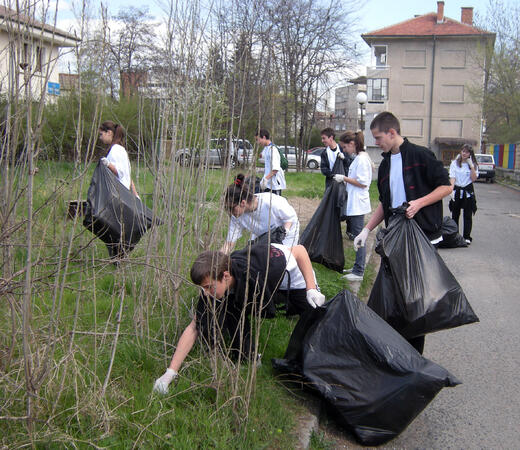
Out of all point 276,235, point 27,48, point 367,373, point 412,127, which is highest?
point 412,127

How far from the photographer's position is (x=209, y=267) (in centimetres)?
289

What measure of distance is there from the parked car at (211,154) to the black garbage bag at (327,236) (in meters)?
2.11

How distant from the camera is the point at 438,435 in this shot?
122 inches

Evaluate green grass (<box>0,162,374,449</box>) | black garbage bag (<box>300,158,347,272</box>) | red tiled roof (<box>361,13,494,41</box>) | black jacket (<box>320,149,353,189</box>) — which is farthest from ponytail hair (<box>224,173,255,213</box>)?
red tiled roof (<box>361,13,494,41</box>)

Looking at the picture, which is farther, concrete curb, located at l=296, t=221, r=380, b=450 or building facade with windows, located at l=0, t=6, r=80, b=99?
concrete curb, located at l=296, t=221, r=380, b=450

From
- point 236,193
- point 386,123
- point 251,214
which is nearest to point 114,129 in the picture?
point 236,193

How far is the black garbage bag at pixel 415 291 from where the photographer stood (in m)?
3.38

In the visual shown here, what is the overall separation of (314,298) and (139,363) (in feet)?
3.32

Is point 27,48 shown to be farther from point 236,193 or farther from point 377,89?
point 377,89

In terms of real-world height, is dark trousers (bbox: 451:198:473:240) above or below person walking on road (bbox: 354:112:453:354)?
below

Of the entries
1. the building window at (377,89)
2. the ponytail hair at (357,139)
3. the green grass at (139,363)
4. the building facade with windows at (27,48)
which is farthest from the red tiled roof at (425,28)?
the building facade with windows at (27,48)

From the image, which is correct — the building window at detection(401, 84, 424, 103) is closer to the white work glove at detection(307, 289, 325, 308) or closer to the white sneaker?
the white sneaker

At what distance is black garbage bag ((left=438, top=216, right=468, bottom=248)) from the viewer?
876 cm

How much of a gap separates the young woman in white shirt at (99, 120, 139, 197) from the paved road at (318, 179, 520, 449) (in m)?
3.02
